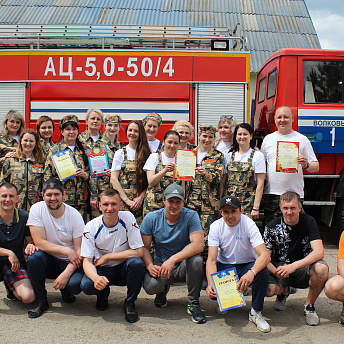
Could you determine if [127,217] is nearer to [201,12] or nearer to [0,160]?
[0,160]

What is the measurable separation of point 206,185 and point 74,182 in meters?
1.56

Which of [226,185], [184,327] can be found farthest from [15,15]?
[184,327]

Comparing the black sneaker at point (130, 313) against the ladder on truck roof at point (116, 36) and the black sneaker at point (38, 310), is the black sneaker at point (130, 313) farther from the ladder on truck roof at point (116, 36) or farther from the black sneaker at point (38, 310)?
the ladder on truck roof at point (116, 36)

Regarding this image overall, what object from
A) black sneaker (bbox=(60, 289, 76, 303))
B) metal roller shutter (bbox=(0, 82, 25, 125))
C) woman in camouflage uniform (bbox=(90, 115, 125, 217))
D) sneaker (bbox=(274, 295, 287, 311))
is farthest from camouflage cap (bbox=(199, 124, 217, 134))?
metal roller shutter (bbox=(0, 82, 25, 125))

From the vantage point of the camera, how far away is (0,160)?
15.8 ft

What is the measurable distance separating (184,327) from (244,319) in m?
0.56

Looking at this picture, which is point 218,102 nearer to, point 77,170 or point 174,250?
point 77,170

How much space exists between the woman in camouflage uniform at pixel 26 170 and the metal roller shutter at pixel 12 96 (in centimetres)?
180

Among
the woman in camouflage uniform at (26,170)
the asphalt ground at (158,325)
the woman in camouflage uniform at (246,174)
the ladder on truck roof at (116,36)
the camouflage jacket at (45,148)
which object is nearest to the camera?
the asphalt ground at (158,325)

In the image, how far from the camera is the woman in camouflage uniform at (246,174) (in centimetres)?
438

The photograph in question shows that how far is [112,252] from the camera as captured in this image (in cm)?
365

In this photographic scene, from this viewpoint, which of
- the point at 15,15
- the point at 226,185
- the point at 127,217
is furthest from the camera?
the point at 15,15

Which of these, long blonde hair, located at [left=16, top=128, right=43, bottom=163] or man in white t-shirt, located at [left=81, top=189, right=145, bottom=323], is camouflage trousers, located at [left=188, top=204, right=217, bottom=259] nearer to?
man in white t-shirt, located at [left=81, top=189, right=145, bottom=323]

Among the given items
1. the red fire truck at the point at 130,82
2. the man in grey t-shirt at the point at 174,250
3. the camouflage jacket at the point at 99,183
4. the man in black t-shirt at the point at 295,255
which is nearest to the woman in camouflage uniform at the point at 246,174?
the man in black t-shirt at the point at 295,255
